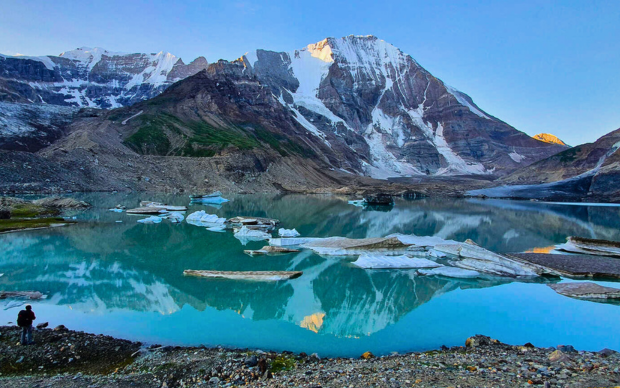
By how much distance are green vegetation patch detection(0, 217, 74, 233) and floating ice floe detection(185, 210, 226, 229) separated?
11.4 m

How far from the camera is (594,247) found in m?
29.9

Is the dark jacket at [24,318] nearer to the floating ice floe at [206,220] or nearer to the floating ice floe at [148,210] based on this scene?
the floating ice floe at [206,220]

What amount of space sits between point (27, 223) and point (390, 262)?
104 feet

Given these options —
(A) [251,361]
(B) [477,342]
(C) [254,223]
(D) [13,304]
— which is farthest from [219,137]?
(A) [251,361]

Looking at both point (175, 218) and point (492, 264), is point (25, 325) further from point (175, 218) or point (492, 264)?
point (175, 218)

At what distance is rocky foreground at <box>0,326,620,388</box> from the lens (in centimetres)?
859

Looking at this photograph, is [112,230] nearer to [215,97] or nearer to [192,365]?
[192,365]

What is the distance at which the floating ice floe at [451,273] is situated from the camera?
22.0 m

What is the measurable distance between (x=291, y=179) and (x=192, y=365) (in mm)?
113165

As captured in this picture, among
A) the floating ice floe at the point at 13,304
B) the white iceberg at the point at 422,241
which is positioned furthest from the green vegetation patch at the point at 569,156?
the floating ice floe at the point at 13,304

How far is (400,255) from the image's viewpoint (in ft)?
88.2

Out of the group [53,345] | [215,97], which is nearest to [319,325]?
[53,345]

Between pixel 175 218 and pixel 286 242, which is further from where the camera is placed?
pixel 175 218

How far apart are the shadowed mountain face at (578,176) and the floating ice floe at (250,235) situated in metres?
107
